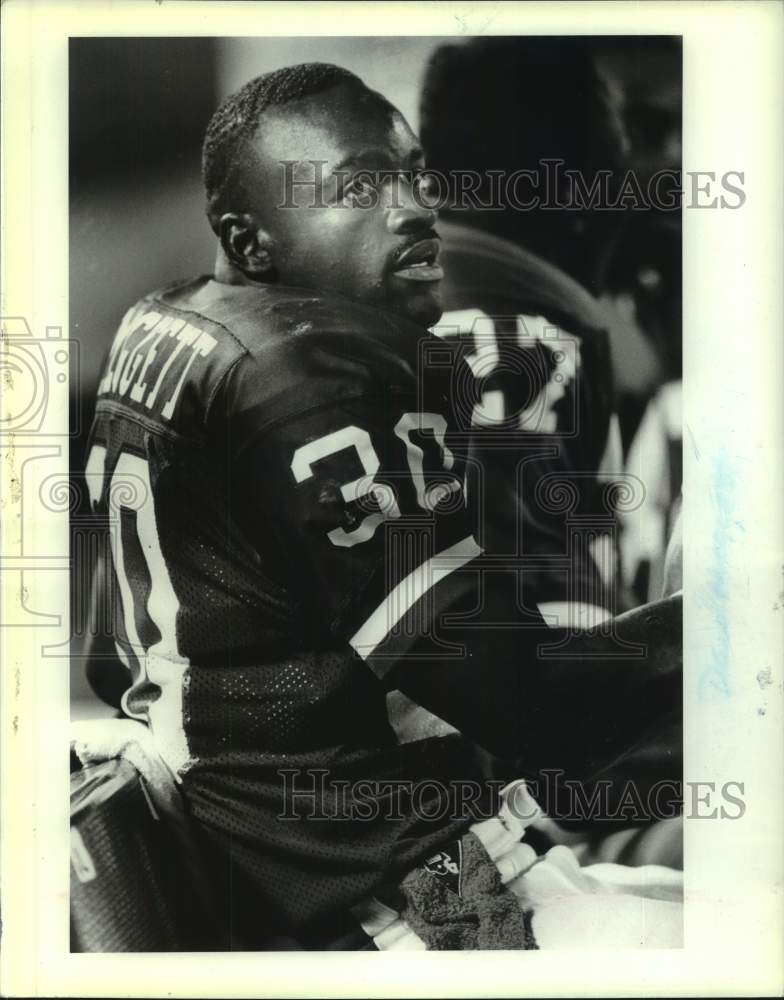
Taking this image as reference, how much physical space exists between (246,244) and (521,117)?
67 cm

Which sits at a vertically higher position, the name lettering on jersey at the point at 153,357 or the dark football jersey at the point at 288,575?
the name lettering on jersey at the point at 153,357

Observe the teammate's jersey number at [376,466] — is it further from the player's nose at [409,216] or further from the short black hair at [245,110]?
the short black hair at [245,110]

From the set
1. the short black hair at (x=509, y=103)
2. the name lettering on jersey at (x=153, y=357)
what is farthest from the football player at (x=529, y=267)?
the name lettering on jersey at (x=153, y=357)

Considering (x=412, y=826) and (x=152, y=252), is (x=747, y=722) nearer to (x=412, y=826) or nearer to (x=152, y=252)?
(x=412, y=826)

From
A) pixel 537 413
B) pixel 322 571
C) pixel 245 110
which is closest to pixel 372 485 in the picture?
pixel 322 571

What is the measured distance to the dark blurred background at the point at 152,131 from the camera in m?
2.18

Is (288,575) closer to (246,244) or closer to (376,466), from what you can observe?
(376,466)

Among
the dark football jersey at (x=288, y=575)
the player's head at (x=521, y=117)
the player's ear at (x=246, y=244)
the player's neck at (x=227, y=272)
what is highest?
the player's head at (x=521, y=117)

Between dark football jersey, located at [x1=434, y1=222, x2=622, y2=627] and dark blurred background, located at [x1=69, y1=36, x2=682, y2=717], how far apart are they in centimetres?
38

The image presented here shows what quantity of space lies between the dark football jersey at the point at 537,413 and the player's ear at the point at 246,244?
1.29ft

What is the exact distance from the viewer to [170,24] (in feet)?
7.18

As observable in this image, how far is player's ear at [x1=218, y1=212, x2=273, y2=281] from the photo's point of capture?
2189mm

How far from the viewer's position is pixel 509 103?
2193 millimetres

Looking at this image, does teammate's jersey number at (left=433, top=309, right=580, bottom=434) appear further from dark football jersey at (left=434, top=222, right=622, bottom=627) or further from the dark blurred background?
the dark blurred background
